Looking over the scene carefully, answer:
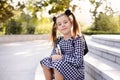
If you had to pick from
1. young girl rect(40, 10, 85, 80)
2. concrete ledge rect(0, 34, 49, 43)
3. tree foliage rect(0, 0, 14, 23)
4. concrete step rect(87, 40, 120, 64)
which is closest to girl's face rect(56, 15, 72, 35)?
young girl rect(40, 10, 85, 80)

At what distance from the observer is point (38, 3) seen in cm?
2138

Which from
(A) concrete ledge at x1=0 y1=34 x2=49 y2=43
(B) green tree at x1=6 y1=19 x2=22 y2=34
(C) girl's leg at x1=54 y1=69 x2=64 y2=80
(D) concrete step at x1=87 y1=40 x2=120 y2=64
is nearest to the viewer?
(C) girl's leg at x1=54 y1=69 x2=64 y2=80

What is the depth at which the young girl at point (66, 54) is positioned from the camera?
2863 millimetres

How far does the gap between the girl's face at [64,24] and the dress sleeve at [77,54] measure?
0.18 meters

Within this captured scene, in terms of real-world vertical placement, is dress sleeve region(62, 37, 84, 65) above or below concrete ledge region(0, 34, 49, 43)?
above

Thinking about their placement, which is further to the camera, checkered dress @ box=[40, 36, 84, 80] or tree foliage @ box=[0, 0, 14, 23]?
tree foliage @ box=[0, 0, 14, 23]

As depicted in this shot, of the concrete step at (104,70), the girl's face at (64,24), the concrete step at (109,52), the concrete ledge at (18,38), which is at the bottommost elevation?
the concrete ledge at (18,38)

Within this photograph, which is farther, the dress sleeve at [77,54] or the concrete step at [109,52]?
the concrete step at [109,52]

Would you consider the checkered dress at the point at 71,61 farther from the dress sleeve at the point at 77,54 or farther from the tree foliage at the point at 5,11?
the tree foliage at the point at 5,11

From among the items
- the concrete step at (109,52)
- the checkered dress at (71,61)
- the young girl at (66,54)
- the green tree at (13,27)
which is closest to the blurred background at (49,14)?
the green tree at (13,27)

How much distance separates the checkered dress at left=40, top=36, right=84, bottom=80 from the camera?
2.86 m

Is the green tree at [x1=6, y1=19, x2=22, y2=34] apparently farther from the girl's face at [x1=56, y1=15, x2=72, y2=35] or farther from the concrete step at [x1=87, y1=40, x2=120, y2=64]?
the girl's face at [x1=56, y1=15, x2=72, y2=35]

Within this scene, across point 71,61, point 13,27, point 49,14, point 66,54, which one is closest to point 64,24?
point 66,54

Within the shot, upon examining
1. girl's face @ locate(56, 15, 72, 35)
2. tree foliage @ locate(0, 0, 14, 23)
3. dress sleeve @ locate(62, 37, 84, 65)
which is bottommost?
dress sleeve @ locate(62, 37, 84, 65)
